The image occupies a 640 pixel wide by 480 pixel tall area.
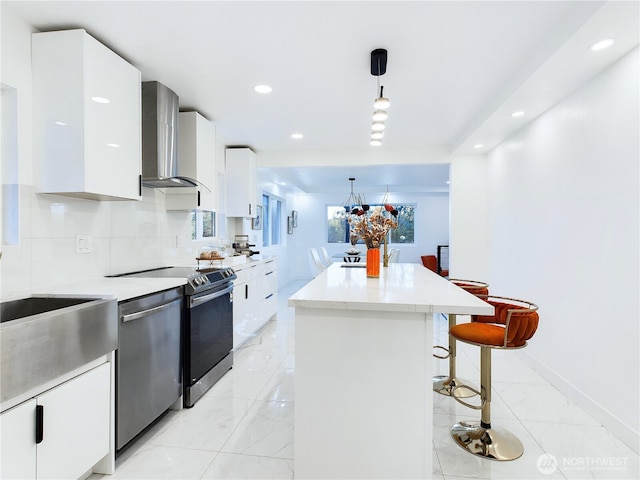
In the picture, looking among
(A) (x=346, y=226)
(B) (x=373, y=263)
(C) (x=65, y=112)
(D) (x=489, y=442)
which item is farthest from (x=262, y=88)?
(A) (x=346, y=226)

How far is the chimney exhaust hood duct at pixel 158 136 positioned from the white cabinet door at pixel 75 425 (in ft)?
4.74

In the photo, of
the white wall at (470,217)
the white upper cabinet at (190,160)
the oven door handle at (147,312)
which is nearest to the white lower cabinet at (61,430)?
the oven door handle at (147,312)

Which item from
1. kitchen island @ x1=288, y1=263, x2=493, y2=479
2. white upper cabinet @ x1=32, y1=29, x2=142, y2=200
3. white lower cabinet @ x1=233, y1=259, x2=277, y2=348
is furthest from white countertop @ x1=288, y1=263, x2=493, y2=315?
white lower cabinet @ x1=233, y1=259, x2=277, y2=348

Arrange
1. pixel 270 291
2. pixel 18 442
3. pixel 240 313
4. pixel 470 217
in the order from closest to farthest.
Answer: pixel 18 442, pixel 240 313, pixel 470 217, pixel 270 291

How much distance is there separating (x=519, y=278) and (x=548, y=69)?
210cm

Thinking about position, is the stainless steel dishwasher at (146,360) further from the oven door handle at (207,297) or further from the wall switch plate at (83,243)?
the wall switch plate at (83,243)

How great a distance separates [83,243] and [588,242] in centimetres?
342

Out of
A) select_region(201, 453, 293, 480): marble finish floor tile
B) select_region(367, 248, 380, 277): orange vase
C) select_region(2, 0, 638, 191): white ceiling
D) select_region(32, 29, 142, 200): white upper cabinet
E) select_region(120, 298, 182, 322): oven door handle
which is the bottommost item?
select_region(201, 453, 293, 480): marble finish floor tile

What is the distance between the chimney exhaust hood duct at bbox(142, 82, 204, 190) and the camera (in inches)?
102

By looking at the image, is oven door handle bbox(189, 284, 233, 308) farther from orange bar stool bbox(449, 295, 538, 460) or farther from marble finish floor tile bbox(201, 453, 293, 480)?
orange bar stool bbox(449, 295, 538, 460)

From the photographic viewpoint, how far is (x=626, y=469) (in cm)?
186

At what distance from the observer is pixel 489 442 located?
6.61 ft

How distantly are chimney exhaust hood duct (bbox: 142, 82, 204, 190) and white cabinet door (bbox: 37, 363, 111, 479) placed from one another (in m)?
1.45

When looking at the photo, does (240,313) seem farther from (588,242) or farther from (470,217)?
(470,217)
